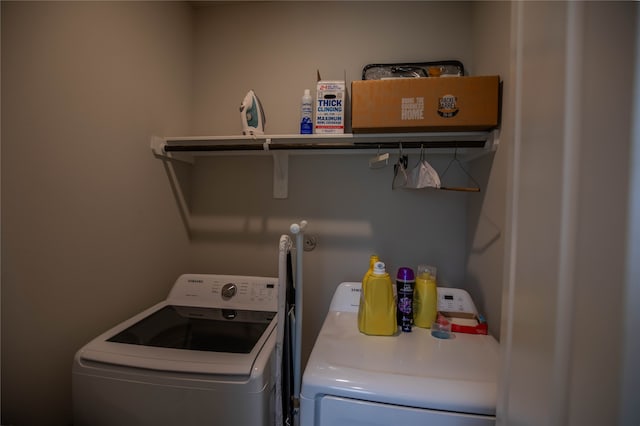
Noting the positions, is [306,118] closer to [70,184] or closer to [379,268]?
[379,268]

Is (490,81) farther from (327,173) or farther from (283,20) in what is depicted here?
(283,20)

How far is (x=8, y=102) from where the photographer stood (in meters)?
0.89

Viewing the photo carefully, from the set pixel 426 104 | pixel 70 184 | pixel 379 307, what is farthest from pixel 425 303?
pixel 70 184

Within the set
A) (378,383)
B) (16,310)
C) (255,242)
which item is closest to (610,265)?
(378,383)

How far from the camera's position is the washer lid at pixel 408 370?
0.75m

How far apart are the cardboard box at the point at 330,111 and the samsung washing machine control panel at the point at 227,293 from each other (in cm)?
91

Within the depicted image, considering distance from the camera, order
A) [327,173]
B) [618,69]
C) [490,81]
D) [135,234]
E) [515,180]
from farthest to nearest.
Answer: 1. [327,173]
2. [135,234]
3. [490,81]
4. [515,180]
5. [618,69]

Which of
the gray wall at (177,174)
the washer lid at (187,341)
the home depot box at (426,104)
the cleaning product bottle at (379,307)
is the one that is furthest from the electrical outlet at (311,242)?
the home depot box at (426,104)

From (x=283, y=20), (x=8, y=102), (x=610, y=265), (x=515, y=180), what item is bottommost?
(x=610, y=265)

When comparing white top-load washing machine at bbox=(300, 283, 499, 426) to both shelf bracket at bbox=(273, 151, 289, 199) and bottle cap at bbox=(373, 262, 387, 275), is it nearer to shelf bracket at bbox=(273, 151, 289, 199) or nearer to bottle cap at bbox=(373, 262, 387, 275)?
bottle cap at bbox=(373, 262, 387, 275)

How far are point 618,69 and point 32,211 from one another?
152 cm

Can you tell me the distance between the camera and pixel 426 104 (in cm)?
117

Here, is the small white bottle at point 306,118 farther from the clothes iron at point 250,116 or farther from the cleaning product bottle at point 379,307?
the cleaning product bottle at point 379,307

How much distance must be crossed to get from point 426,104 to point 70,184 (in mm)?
1537
